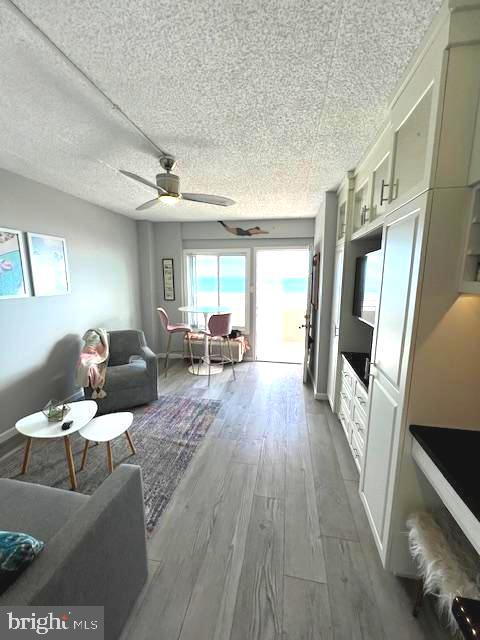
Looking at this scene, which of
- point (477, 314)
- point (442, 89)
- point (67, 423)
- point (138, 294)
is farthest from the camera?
point (138, 294)

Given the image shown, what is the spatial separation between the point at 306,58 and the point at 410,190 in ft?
2.48

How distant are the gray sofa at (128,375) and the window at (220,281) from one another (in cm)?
173

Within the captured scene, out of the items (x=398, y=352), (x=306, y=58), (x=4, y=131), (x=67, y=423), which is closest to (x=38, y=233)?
(x=4, y=131)

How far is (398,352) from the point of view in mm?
1296

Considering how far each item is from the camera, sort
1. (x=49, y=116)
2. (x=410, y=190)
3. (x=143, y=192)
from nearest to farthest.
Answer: (x=410, y=190) → (x=49, y=116) → (x=143, y=192)

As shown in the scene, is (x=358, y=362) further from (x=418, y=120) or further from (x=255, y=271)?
(x=255, y=271)

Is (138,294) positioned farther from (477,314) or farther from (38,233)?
(477,314)

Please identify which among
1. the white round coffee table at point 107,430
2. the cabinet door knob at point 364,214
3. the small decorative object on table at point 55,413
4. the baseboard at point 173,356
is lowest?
the baseboard at point 173,356

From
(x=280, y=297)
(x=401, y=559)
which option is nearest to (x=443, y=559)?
(x=401, y=559)

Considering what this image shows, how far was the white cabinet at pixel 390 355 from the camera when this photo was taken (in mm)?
1213

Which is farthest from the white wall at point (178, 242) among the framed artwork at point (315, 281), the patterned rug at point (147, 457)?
the patterned rug at point (147, 457)

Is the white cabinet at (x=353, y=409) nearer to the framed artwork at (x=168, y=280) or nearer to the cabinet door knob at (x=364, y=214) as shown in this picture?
the cabinet door knob at (x=364, y=214)

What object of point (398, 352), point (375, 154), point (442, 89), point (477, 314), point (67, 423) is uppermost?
point (375, 154)

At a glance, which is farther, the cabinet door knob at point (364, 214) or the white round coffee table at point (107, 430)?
the cabinet door knob at point (364, 214)
